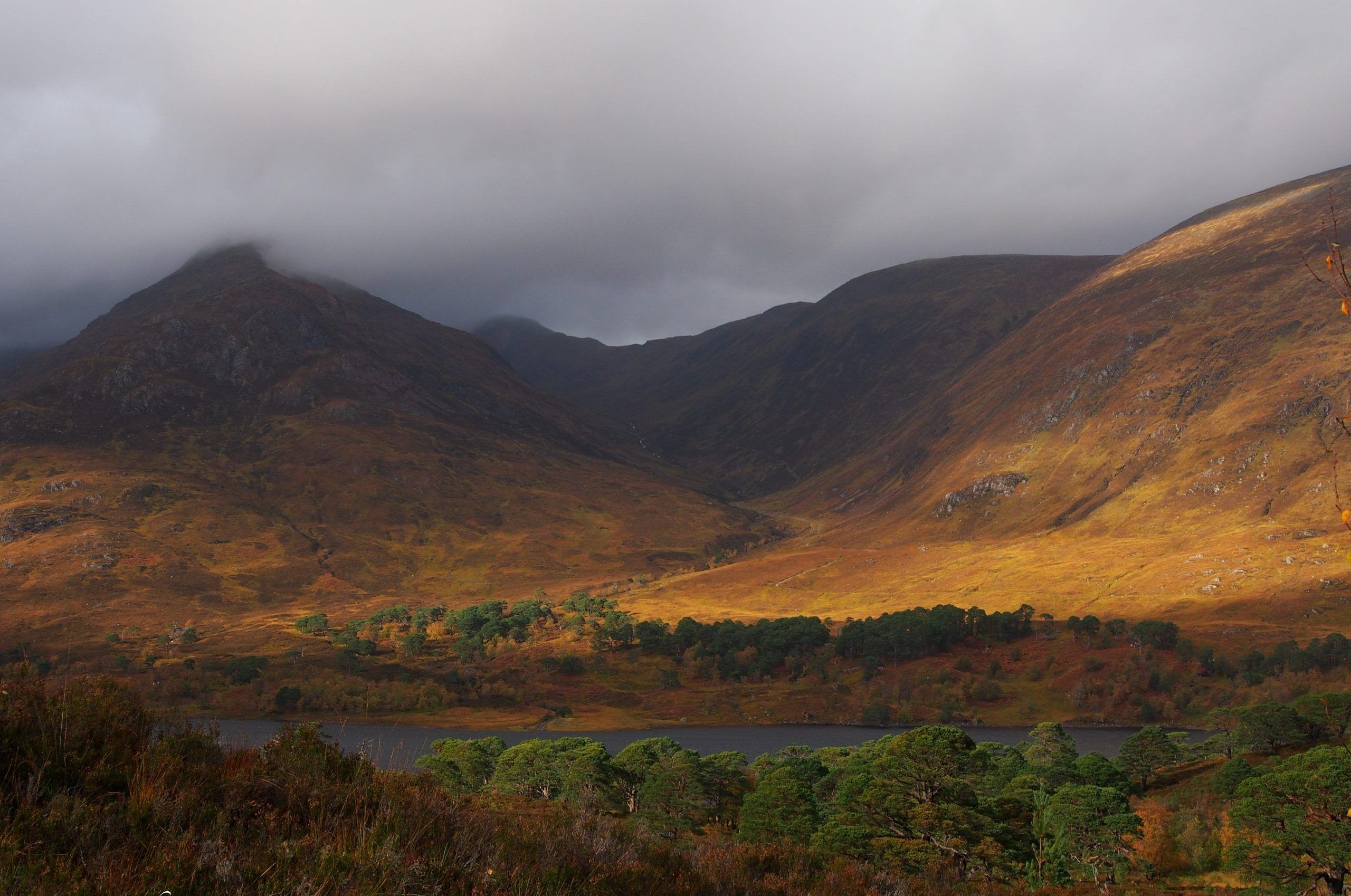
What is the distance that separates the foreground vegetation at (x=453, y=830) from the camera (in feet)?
19.6

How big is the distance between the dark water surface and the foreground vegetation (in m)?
56.1

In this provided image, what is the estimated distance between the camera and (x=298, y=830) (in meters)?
6.97

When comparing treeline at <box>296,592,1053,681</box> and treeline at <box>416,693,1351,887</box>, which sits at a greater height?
treeline at <box>416,693,1351,887</box>

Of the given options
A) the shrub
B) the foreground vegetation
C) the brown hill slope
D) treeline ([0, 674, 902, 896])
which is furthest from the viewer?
the shrub

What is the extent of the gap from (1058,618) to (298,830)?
130 m

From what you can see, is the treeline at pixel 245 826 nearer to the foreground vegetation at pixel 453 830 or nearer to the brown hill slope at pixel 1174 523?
the foreground vegetation at pixel 453 830

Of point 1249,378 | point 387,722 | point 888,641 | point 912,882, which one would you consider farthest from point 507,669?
point 1249,378

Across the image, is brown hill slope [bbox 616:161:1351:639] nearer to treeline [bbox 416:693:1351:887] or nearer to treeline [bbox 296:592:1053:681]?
treeline [bbox 296:592:1053:681]

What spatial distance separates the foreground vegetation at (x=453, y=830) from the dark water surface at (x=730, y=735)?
56.1 meters

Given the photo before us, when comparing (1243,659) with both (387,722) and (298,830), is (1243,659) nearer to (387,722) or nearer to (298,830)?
(387,722)

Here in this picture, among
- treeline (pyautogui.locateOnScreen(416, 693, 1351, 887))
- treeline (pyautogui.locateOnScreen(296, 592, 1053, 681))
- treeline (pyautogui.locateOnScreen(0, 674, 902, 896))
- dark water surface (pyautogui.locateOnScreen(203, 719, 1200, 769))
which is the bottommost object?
dark water surface (pyautogui.locateOnScreen(203, 719, 1200, 769))

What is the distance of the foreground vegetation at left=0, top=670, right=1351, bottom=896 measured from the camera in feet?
19.6

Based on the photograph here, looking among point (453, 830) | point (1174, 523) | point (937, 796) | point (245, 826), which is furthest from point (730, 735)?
point (1174, 523)

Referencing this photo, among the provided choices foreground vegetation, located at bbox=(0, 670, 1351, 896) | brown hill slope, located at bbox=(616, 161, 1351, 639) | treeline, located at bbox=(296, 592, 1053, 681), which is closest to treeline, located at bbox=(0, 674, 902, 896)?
foreground vegetation, located at bbox=(0, 670, 1351, 896)
